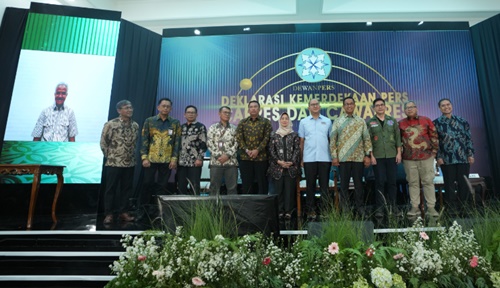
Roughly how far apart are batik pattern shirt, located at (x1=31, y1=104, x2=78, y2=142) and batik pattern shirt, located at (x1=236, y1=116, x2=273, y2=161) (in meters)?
2.86

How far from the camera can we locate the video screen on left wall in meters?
4.46

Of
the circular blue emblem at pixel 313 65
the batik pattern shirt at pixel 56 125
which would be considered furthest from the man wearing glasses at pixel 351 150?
the batik pattern shirt at pixel 56 125

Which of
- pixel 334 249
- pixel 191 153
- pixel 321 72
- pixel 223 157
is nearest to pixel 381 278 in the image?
pixel 334 249

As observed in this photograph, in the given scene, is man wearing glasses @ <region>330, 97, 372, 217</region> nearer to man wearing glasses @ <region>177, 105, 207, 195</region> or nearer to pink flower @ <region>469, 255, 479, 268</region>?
man wearing glasses @ <region>177, 105, 207, 195</region>

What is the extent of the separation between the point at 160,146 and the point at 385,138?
2561 mm

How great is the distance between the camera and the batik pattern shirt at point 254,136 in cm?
340

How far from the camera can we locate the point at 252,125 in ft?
11.5

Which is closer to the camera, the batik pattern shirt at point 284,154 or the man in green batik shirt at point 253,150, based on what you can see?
the batik pattern shirt at point 284,154

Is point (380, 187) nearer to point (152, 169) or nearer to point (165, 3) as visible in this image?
point (152, 169)

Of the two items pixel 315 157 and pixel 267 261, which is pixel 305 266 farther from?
pixel 315 157

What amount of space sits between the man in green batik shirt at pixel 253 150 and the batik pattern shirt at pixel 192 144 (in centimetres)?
45

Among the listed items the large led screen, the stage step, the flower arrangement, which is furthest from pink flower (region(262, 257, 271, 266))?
the large led screen

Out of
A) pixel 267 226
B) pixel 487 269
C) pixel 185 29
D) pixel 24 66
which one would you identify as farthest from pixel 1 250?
pixel 185 29

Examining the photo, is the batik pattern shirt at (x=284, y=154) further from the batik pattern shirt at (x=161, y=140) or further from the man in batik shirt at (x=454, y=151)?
the man in batik shirt at (x=454, y=151)
